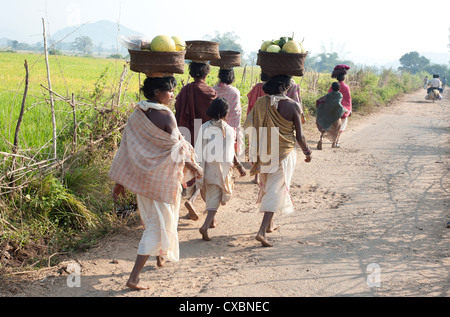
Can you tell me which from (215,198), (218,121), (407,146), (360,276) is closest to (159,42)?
(218,121)

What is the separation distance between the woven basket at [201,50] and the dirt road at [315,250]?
6.38 ft

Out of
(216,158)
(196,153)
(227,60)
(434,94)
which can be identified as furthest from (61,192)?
(434,94)

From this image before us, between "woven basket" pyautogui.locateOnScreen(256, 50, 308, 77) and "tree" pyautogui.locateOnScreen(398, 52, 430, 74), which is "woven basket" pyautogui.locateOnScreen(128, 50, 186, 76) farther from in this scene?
"tree" pyautogui.locateOnScreen(398, 52, 430, 74)

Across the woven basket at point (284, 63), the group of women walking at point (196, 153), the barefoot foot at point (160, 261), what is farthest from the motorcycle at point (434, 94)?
the barefoot foot at point (160, 261)

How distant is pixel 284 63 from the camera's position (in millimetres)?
4496

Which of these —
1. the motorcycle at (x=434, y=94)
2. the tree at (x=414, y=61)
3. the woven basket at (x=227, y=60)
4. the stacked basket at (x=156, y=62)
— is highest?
the tree at (x=414, y=61)

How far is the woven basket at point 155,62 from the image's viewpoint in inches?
140

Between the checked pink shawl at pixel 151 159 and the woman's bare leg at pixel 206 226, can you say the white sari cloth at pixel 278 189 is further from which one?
the checked pink shawl at pixel 151 159

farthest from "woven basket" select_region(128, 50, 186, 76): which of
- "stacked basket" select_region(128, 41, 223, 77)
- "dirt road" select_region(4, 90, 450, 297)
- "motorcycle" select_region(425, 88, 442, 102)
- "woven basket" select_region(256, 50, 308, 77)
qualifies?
"motorcycle" select_region(425, 88, 442, 102)

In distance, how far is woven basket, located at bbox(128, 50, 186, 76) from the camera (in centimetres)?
357

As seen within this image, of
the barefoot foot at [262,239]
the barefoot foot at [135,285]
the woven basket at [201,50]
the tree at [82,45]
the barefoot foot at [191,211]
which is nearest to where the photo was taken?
the barefoot foot at [135,285]

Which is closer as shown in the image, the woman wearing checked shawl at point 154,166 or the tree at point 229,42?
the woman wearing checked shawl at point 154,166

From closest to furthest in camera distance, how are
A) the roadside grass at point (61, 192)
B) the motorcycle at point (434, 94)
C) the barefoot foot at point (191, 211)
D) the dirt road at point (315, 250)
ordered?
the dirt road at point (315, 250), the roadside grass at point (61, 192), the barefoot foot at point (191, 211), the motorcycle at point (434, 94)

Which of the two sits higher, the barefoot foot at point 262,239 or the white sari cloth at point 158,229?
the white sari cloth at point 158,229
